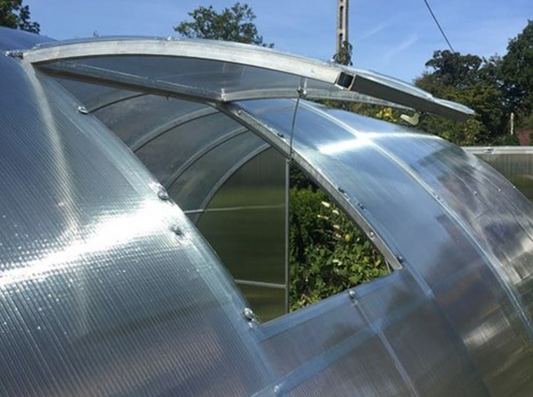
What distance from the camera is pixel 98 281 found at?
1.73 m

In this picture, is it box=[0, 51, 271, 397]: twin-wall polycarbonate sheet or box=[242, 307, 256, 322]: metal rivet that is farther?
box=[242, 307, 256, 322]: metal rivet

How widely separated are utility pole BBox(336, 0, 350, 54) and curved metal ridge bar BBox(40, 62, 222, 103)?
16.8 meters

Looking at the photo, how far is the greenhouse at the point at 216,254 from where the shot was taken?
1644 millimetres

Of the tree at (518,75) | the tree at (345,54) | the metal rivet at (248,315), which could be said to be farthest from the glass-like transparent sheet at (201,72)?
the tree at (518,75)

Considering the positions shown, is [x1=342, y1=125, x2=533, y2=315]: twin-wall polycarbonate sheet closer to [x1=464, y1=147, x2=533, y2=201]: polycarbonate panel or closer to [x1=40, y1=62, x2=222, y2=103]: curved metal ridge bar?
[x1=40, y1=62, x2=222, y2=103]: curved metal ridge bar

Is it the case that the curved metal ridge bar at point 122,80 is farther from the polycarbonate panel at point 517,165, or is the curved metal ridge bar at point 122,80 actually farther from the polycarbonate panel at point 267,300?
the polycarbonate panel at point 517,165

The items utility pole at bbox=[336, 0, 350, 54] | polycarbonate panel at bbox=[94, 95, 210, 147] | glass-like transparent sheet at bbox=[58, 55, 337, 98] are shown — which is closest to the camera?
glass-like transparent sheet at bbox=[58, 55, 337, 98]

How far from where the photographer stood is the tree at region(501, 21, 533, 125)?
4403 centimetres

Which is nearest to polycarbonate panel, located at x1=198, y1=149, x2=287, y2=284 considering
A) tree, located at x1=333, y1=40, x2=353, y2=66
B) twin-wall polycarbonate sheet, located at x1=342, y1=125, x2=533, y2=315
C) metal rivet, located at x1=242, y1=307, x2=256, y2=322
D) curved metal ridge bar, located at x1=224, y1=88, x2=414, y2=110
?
twin-wall polycarbonate sheet, located at x1=342, y1=125, x2=533, y2=315

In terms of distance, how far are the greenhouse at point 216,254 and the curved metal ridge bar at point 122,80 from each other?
0.03 ft

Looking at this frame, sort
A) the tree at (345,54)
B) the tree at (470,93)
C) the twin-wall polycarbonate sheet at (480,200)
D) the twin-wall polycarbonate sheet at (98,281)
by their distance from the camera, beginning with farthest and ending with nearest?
the tree at (345,54)
the tree at (470,93)
the twin-wall polycarbonate sheet at (480,200)
the twin-wall polycarbonate sheet at (98,281)

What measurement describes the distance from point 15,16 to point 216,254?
81.6ft

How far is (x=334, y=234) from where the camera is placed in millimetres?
8594

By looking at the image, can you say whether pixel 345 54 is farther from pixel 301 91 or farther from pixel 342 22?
pixel 301 91
